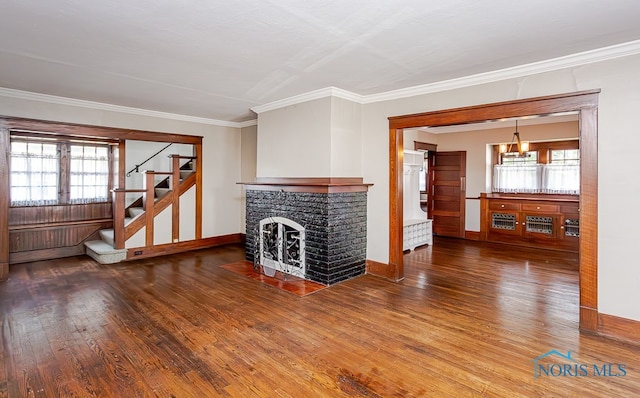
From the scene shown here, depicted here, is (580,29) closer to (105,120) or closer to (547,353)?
(547,353)

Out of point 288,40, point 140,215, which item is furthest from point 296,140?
point 140,215

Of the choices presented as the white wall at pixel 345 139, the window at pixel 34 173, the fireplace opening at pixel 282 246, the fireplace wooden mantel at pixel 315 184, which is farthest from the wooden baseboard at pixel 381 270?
the window at pixel 34 173

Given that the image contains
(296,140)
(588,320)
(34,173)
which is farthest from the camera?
(34,173)

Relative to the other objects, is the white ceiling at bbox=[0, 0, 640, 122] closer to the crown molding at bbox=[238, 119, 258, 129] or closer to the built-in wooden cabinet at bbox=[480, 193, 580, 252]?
the crown molding at bbox=[238, 119, 258, 129]

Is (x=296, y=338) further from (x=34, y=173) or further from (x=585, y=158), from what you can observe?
(x=34, y=173)

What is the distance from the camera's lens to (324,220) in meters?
4.66

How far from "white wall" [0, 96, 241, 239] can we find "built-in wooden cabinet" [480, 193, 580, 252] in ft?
18.8

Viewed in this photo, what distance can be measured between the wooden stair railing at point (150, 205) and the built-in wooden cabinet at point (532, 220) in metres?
6.58

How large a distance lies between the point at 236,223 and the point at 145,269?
2.51 m

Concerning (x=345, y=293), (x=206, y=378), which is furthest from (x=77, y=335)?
(x=345, y=293)

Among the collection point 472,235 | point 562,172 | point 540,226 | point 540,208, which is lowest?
point 472,235

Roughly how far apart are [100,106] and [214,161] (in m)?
2.24

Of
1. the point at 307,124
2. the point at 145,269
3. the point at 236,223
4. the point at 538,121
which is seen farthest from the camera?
the point at 236,223

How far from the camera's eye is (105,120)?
5727mm
